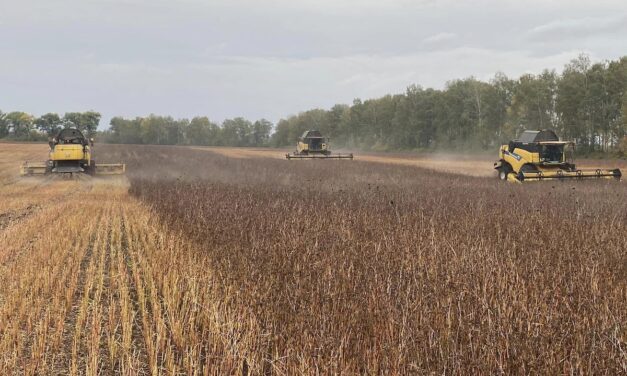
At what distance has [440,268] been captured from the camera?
5465mm

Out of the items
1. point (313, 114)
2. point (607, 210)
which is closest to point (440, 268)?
point (607, 210)

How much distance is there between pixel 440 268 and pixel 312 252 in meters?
1.56

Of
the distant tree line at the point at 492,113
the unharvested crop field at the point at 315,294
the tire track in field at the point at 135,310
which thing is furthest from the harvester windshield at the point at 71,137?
the distant tree line at the point at 492,113

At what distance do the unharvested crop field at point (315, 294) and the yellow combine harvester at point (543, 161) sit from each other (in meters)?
8.48

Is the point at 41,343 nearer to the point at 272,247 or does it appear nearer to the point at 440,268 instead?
the point at 272,247

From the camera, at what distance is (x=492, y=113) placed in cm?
6369

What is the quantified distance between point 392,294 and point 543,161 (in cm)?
1593

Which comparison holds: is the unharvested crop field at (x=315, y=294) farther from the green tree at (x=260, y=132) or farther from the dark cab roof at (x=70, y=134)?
the green tree at (x=260, y=132)

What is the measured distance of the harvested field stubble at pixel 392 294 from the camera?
3.30 metres

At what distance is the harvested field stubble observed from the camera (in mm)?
3297

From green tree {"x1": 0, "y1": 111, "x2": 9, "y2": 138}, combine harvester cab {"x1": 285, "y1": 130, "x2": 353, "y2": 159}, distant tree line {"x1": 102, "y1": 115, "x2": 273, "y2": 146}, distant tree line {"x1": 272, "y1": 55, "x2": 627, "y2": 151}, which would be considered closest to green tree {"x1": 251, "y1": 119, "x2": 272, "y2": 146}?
distant tree line {"x1": 102, "y1": 115, "x2": 273, "y2": 146}

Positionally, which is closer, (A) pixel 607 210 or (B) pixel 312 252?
(B) pixel 312 252

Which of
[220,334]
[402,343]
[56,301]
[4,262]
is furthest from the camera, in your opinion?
[4,262]

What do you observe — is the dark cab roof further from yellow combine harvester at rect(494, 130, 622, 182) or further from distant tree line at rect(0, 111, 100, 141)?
distant tree line at rect(0, 111, 100, 141)
